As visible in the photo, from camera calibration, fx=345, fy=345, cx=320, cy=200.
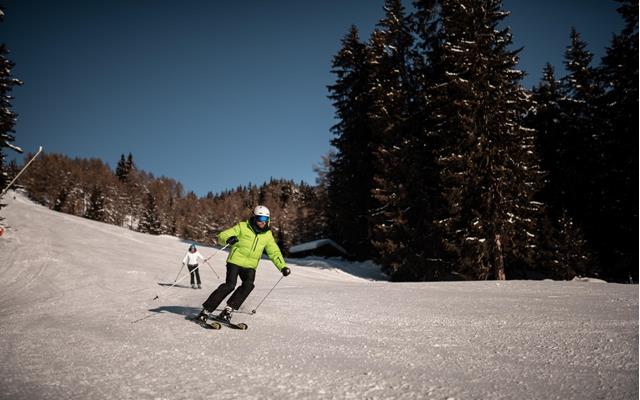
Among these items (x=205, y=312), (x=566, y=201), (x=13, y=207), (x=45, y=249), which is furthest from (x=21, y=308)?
(x=13, y=207)

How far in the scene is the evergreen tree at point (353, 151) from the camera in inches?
1115

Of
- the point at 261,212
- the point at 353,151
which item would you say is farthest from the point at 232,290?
the point at 353,151

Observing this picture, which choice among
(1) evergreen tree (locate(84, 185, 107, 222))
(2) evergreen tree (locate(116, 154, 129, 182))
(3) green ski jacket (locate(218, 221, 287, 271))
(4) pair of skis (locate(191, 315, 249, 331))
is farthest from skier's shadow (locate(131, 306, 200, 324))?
(2) evergreen tree (locate(116, 154, 129, 182))

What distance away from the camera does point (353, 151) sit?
2873cm

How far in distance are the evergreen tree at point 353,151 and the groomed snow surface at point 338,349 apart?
1956 cm

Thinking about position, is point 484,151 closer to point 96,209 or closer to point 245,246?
point 245,246

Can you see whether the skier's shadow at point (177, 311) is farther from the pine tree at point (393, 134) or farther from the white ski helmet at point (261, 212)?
the pine tree at point (393, 134)

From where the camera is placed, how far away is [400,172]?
22.9 meters

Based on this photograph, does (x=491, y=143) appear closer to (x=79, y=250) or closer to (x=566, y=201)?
(x=566, y=201)

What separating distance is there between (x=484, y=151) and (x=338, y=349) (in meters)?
17.8

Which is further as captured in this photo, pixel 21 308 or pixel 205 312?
pixel 21 308

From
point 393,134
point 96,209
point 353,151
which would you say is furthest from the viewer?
point 96,209

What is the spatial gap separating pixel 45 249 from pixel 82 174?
415 feet

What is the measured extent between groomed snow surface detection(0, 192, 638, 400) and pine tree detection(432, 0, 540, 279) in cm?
939
